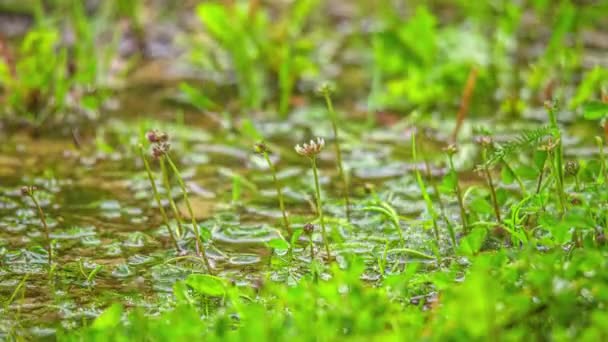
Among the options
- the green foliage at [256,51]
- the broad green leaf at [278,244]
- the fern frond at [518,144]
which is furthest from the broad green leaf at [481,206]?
the green foliage at [256,51]

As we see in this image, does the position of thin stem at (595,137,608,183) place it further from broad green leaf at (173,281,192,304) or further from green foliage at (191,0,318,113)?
green foliage at (191,0,318,113)

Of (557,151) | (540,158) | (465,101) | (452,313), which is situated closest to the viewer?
(452,313)

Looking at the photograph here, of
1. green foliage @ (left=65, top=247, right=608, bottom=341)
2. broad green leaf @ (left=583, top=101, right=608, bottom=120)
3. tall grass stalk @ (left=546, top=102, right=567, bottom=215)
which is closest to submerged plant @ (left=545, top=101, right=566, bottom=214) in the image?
tall grass stalk @ (left=546, top=102, right=567, bottom=215)

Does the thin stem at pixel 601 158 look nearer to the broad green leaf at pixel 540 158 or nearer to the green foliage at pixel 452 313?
the broad green leaf at pixel 540 158

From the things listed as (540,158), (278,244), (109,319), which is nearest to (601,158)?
(540,158)

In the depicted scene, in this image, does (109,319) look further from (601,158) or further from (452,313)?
(601,158)

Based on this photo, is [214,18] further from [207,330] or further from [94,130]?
[207,330]

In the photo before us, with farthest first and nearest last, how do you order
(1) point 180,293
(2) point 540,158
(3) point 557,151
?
1. (2) point 540,158
2. (3) point 557,151
3. (1) point 180,293

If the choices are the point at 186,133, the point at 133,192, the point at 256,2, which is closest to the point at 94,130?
the point at 186,133

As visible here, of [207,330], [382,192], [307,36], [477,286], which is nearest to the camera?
[477,286]

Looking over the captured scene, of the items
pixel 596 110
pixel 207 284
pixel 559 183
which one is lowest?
pixel 207 284

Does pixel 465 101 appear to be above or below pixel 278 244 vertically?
above
